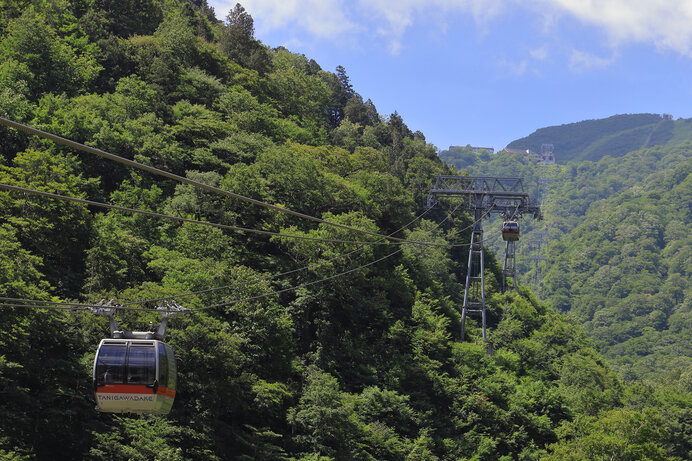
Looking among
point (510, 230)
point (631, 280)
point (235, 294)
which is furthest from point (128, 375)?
point (631, 280)

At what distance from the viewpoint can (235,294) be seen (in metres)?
33.7

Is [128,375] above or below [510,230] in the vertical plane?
below

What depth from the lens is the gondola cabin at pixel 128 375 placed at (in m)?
17.7

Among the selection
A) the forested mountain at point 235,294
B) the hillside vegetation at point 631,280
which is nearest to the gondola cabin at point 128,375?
the forested mountain at point 235,294

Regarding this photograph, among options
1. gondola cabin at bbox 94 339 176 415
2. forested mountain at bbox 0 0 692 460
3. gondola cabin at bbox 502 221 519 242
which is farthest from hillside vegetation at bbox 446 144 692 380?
gondola cabin at bbox 94 339 176 415

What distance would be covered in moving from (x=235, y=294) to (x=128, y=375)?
1609cm

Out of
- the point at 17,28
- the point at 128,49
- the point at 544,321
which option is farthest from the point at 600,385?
the point at 17,28

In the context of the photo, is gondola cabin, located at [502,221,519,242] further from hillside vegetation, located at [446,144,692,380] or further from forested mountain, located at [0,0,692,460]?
hillside vegetation, located at [446,144,692,380]

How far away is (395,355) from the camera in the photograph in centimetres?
4344

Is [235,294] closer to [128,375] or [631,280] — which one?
[128,375]

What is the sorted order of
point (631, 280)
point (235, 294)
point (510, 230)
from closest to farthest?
point (235, 294) < point (510, 230) < point (631, 280)

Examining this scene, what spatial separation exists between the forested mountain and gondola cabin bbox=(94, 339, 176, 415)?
2.44m

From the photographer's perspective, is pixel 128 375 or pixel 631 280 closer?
pixel 128 375

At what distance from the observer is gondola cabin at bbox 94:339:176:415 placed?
17.7 meters
